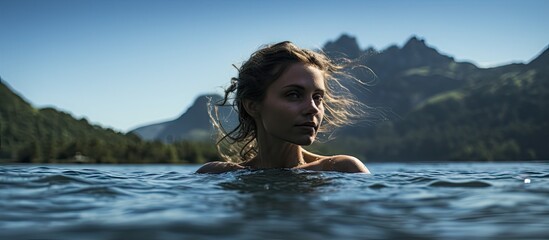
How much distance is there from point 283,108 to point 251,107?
0.76 m

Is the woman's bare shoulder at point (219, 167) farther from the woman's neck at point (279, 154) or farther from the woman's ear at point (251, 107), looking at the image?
the woman's ear at point (251, 107)

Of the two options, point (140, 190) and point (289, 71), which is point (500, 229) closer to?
point (140, 190)

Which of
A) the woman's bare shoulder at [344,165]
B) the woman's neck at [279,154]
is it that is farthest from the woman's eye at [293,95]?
the woman's bare shoulder at [344,165]

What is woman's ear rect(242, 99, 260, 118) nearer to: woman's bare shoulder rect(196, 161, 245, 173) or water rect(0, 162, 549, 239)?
woman's bare shoulder rect(196, 161, 245, 173)

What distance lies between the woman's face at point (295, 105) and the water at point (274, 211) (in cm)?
145

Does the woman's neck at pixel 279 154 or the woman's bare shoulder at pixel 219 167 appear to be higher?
the woman's neck at pixel 279 154

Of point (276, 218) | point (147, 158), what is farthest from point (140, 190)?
point (147, 158)

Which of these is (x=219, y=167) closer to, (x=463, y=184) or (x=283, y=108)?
(x=283, y=108)

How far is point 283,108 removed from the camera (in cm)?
639

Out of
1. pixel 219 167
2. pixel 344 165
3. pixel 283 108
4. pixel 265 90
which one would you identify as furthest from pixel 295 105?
pixel 219 167

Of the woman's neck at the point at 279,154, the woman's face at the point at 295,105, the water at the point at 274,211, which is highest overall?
the woman's face at the point at 295,105

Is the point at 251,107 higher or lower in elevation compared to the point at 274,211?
higher

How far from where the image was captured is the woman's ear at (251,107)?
6.97 m

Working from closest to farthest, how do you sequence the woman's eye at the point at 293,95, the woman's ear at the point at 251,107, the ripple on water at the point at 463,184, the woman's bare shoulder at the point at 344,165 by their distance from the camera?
the ripple on water at the point at 463,184 < the woman's eye at the point at 293,95 < the woman's bare shoulder at the point at 344,165 < the woman's ear at the point at 251,107
